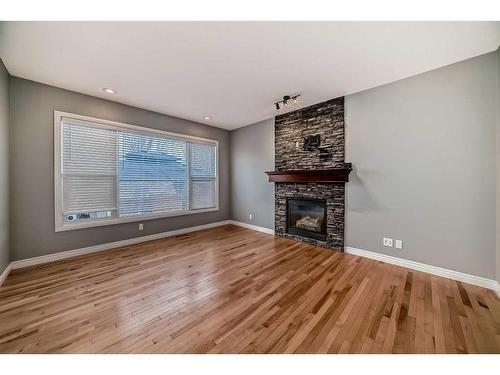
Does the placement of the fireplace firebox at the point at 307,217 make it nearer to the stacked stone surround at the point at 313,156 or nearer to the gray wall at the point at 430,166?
the stacked stone surround at the point at 313,156

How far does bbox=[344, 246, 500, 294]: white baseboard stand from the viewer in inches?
87.0

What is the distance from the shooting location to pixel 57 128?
2.96m

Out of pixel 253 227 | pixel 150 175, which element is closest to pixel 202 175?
pixel 150 175

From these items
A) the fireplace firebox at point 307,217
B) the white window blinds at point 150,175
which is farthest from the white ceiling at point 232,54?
the fireplace firebox at point 307,217

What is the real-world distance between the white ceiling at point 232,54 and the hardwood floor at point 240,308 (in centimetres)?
263

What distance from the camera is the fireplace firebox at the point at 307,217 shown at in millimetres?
3697

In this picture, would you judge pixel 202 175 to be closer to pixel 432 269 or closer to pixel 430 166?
pixel 430 166

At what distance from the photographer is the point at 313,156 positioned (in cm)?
381

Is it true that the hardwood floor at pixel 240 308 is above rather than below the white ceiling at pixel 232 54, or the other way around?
below

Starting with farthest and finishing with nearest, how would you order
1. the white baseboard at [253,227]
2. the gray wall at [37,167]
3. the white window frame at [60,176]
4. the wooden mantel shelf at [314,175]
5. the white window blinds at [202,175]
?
1. the white window blinds at [202,175]
2. the white baseboard at [253,227]
3. the wooden mantel shelf at [314,175]
4. the white window frame at [60,176]
5. the gray wall at [37,167]

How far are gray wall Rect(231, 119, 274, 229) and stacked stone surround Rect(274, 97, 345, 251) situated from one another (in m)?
0.24

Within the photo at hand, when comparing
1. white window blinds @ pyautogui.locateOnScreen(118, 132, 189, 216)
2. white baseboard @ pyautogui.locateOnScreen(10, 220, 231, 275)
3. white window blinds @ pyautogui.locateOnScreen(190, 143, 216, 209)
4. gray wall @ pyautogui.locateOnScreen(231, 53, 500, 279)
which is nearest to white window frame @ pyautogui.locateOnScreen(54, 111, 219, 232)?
white window blinds @ pyautogui.locateOnScreen(118, 132, 189, 216)
